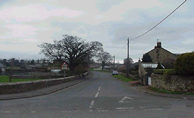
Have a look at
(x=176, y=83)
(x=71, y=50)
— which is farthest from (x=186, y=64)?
(x=71, y=50)

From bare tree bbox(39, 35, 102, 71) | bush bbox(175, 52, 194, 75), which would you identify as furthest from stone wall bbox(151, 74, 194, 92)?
bare tree bbox(39, 35, 102, 71)

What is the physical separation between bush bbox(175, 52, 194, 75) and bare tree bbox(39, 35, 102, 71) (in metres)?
35.0

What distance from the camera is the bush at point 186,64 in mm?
12633

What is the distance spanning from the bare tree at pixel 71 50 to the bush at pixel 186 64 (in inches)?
1378

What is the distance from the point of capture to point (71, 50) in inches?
1869

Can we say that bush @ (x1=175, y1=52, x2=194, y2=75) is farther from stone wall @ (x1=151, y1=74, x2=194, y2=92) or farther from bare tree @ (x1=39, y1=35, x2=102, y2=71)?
bare tree @ (x1=39, y1=35, x2=102, y2=71)

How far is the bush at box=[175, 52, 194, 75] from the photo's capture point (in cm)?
1263

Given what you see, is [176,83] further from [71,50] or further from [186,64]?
[71,50]

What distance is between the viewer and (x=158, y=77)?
654 inches

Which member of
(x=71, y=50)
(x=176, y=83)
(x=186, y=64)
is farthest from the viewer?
(x=71, y=50)

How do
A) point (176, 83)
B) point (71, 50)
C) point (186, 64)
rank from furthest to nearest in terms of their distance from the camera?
point (71, 50) → point (176, 83) → point (186, 64)

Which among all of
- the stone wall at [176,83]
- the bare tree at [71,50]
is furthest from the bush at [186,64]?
the bare tree at [71,50]

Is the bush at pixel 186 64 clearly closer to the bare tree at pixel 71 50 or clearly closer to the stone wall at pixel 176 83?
the stone wall at pixel 176 83

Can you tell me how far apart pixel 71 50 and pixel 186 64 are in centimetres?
3680
